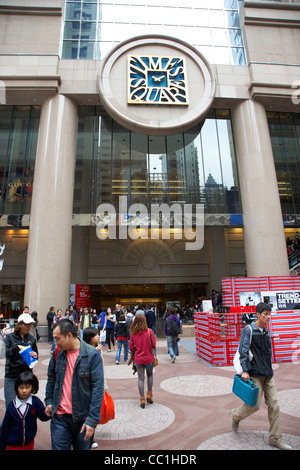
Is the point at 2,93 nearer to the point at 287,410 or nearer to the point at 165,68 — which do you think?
the point at 165,68

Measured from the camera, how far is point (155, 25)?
2153 centimetres

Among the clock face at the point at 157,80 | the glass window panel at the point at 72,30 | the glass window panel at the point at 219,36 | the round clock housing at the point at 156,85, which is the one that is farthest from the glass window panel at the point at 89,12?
the glass window panel at the point at 219,36

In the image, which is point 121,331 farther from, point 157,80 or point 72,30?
point 72,30

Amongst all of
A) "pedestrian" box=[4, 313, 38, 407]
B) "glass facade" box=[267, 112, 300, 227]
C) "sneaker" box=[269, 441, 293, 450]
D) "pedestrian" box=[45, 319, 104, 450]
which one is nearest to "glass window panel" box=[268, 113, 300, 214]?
"glass facade" box=[267, 112, 300, 227]

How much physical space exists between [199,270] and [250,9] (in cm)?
2101

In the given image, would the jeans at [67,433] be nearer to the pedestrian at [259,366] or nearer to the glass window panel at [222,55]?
the pedestrian at [259,366]

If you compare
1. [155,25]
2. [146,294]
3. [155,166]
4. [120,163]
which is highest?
[155,25]

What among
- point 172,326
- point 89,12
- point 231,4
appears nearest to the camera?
point 172,326

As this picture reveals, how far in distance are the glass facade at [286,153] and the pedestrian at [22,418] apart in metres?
22.4

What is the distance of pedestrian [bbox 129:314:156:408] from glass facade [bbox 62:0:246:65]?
67.5 ft

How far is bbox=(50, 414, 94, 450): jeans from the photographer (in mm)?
2531

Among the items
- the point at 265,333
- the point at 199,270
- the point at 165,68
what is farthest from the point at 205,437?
the point at 199,270

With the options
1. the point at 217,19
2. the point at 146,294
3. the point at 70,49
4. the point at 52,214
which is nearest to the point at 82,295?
the point at 146,294

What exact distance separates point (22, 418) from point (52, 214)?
14846 mm
